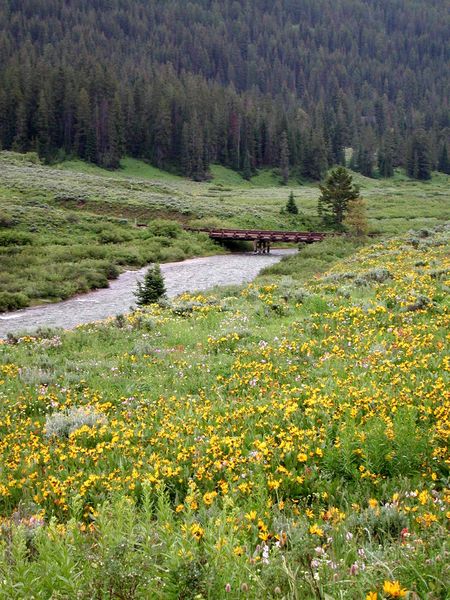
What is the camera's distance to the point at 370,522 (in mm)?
3895

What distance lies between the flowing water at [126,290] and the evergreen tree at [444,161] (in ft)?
371

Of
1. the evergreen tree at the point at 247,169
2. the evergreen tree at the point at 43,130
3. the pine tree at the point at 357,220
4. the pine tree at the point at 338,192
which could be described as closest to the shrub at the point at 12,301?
the pine tree at the point at 357,220

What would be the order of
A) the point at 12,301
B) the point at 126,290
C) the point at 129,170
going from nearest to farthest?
the point at 12,301, the point at 126,290, the point at 129,170

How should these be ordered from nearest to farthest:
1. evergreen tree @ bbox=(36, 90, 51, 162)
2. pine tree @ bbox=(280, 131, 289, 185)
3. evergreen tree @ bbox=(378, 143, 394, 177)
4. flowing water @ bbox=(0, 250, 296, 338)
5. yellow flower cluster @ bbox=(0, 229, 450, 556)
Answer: yellow flower cluster @ bbox=(0, 229, 450, 556), flowing water @ bbox=(0, 250, 296, 338), evergreen tree @ bbox=(36, 90, 51, 162), pine tree @ bbox=(280, 131, 289, 185), evergreen tree @ bbox=(378, 143, 394, 177)

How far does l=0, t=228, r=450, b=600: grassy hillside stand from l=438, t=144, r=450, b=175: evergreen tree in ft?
479

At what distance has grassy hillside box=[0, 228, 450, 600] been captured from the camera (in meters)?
3.04

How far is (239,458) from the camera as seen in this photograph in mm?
5277

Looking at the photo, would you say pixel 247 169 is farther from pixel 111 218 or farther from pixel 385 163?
pixel 111 218

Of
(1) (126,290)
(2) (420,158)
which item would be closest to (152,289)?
(1) (126,290)

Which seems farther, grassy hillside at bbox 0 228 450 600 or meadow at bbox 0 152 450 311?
meadow at bbox 0 152 450 311

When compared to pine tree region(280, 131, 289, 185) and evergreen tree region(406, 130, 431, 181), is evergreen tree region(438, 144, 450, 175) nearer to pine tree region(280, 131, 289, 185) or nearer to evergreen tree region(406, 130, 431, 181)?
evergreen tree region(406, 130, 431, 181)

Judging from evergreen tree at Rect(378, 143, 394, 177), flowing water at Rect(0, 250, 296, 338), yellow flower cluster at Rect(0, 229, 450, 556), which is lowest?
flowing water at Rect(0, 250, 296, 338)

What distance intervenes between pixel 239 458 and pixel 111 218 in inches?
2136

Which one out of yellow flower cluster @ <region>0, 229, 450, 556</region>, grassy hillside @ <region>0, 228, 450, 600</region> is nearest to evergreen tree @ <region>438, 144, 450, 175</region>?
grassy hillside @ <region>0, 228, 450, 600</region>
